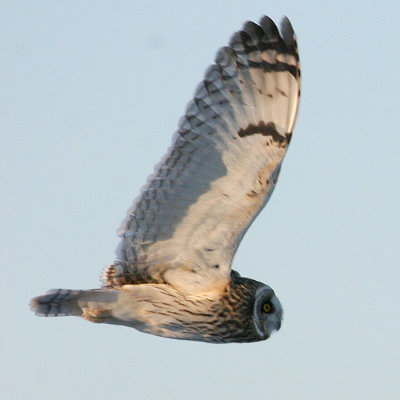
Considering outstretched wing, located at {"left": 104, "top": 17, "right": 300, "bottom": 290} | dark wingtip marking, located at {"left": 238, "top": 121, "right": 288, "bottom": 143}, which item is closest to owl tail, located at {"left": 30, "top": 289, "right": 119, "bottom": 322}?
outstretched wing, located at {"left": 104, "top": 17, "right": 300, "bottom": 290}

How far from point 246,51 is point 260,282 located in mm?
1960

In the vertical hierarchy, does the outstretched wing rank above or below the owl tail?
above

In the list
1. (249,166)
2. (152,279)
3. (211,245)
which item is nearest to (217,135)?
(249,166)

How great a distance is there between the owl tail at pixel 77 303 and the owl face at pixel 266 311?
3.78ft

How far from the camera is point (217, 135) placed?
7.98 meters

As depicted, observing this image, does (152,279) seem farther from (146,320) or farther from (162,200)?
(162,200)

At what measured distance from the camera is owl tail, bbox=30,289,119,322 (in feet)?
28.1

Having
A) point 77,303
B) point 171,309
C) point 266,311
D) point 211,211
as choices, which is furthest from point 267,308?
point 77,303

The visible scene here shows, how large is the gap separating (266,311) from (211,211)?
3.62 feet

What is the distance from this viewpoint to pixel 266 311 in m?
8.77

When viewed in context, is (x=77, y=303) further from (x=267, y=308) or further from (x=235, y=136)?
(x=235, y=136)

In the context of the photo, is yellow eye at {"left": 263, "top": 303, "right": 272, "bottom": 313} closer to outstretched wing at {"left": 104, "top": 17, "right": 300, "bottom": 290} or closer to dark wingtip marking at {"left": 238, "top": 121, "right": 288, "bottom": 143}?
outstretched wing at {"left": 104, "top": 17, "right": 300, "bottom": 290}

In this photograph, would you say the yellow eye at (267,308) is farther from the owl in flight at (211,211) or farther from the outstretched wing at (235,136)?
the outstretched wing at (235,136)

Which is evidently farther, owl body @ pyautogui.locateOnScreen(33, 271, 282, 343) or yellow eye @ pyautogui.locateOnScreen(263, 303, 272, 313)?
yellow eye @ pyautogui.locateOnScreen(263, 303, 272, 313)
